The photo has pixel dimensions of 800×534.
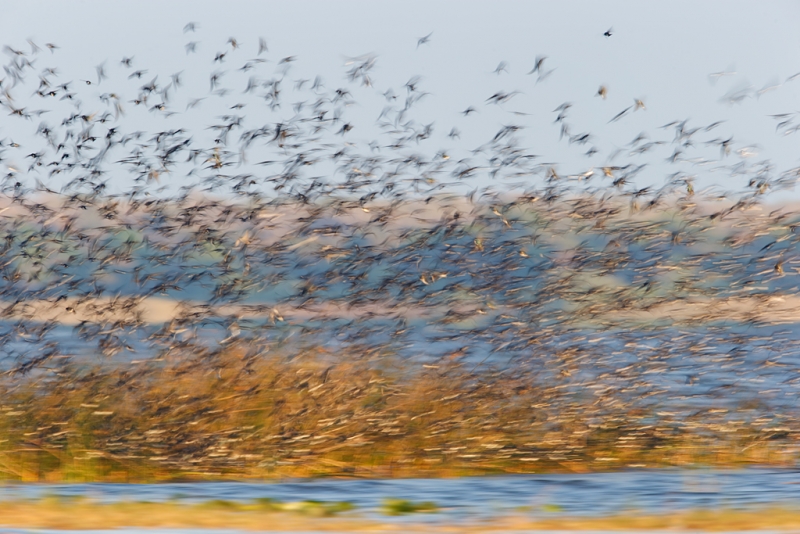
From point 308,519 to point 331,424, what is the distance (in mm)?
1578

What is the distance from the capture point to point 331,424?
6.63 m

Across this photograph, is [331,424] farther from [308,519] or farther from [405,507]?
[308,519]

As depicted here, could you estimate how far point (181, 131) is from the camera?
7168mm

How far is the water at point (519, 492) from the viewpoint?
212 inches

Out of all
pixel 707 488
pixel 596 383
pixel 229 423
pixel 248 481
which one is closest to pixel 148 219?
pixel 229 423

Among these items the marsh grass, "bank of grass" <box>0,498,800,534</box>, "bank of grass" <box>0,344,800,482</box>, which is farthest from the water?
"bank of grass" <box>0,344,800,482</box>

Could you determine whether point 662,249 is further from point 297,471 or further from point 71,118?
point 71,118

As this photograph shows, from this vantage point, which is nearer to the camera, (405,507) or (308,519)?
(308,519)

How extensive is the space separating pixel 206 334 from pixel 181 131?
1533 mm

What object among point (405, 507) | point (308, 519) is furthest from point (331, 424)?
point (308, 519)

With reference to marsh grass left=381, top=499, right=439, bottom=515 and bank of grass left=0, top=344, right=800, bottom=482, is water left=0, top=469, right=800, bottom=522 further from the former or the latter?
bank of grass left=0, top=344, right=800, bottom=482

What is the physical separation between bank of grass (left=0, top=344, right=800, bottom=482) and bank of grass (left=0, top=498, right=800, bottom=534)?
1.27 meters

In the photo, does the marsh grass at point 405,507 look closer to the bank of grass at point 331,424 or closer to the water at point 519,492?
the water at point 519,492

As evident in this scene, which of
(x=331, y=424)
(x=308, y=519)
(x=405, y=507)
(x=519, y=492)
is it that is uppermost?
(x=331, y=424)
